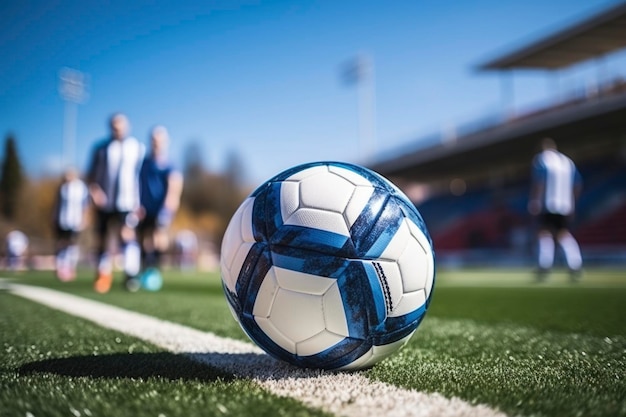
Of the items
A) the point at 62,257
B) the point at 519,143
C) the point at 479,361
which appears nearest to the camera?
the point at 479,361

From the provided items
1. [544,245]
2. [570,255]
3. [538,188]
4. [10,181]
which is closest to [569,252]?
[570,255]

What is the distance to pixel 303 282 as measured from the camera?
1794mm

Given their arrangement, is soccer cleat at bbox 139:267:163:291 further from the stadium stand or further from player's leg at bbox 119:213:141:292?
the stadium stand

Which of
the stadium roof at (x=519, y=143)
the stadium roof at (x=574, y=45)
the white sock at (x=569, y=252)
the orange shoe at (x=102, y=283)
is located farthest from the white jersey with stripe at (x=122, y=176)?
the stadium roof at (x=574, y=45)

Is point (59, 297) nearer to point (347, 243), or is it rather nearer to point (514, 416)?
point (347, 243)

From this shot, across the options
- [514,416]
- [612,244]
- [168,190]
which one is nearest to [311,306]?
[514,416]

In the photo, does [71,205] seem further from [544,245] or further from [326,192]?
[326,192]

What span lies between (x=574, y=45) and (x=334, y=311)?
80.9 feet

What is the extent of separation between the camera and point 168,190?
23.3 ft

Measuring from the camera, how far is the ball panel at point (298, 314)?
181 centimetres

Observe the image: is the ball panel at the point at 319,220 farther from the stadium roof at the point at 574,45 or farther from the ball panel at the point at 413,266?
the stadium roof at the point at 574,45

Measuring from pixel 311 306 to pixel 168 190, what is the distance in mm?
5667

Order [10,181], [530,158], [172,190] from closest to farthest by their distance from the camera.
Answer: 1. [172,190]
2. [530,158]
3. [10,181]

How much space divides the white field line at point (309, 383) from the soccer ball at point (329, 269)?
91 millimetres
